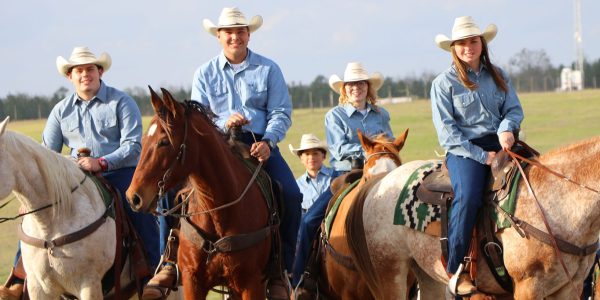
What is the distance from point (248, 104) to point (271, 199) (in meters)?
0.95

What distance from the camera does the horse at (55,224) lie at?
7.61 m

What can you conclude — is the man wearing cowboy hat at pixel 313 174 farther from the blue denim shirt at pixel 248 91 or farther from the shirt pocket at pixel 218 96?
the shirt pocket at pixel 218 96

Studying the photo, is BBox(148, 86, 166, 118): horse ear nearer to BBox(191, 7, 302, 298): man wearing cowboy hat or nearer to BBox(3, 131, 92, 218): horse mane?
BBox(191, 7, 302, 298): man wearing cowboy hat

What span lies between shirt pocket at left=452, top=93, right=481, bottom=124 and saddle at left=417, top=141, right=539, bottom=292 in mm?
477

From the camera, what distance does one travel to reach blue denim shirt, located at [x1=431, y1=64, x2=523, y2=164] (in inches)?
301

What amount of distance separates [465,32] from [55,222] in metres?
3.88

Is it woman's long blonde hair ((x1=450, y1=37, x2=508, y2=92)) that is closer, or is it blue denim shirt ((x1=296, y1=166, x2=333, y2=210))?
woman's long blonde hair ((x1=450, y1=37, x2=508, y2=92))

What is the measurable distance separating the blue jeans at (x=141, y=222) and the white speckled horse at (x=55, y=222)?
0.67 metres

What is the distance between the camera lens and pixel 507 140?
7.21 m

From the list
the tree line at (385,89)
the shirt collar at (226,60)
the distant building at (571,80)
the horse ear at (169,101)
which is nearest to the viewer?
the horse ear at (169,101)

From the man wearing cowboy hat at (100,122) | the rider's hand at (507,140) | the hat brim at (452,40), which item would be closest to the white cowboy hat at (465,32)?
the hat brim at (452,40)

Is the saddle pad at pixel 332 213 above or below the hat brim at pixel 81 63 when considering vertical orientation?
below

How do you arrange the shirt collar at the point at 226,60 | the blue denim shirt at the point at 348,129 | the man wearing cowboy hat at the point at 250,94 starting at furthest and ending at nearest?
1. the blue denim shirt at the point at 348,129
2. the shirt collar at the point at 226,60
3. the man wearing cowboy hat at the point at 250,94

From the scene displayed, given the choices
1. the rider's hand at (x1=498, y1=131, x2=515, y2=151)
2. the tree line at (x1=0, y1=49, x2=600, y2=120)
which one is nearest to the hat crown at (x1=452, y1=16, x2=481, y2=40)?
the rider's hand at (x1=498, y1=131, x2=515, y2=151)
